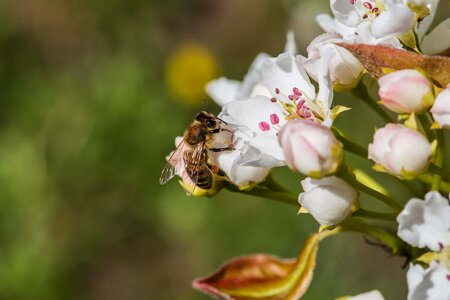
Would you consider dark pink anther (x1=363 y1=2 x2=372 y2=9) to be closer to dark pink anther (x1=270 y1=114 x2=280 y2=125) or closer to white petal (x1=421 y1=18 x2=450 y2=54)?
white petal (x1=421 y1=18 x2=450 y2=54)

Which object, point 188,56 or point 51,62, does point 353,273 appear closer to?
point 188,56

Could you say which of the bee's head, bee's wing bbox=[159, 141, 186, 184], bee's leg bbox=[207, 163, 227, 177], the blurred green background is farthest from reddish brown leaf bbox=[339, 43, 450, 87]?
the blurred green background

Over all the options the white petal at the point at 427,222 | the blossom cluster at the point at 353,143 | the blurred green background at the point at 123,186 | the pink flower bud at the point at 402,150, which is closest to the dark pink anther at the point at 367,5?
the blossom cluster at the point at 353,143

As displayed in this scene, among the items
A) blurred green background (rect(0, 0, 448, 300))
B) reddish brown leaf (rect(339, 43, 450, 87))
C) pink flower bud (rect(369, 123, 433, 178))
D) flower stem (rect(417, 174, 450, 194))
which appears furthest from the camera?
blurred green background (rect(0, 0, 448, 300))

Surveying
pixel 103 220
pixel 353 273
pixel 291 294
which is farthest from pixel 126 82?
pixel 291 294

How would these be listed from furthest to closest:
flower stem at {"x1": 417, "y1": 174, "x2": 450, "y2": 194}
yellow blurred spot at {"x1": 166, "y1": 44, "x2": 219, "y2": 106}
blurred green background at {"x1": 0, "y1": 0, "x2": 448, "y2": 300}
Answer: yellow blurred spot at {"x1": 166, "y1": 44, "x2": 219, "y2": 106} → blurred green background at {"x1": 0, "y1": 0, "x2": 448, "y2": 300} → flower stem at {"x1": 417, "y1": 174, "x2": 450, "y2": 194}

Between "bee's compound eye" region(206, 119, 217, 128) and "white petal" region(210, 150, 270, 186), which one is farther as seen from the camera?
"bee's compound eye" region(206, 119, 217, 128)

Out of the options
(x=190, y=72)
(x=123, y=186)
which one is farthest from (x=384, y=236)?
(x=190, y=72)
